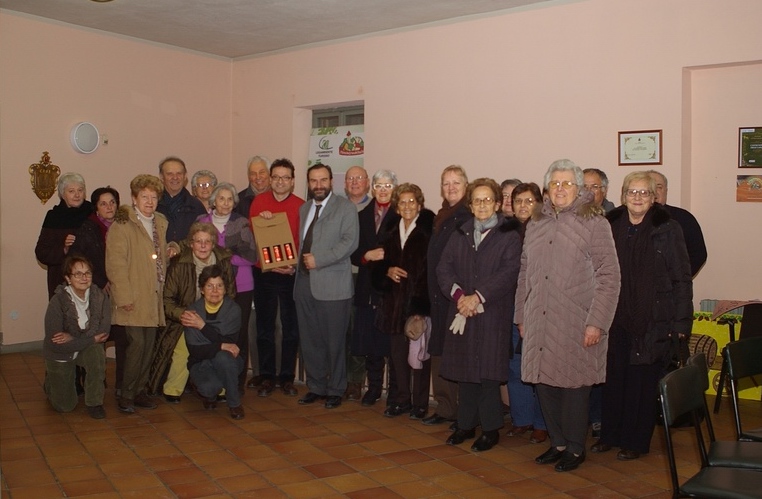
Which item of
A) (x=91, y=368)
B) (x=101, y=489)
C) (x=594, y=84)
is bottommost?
(x=101, y=489)

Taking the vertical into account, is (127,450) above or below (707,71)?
below

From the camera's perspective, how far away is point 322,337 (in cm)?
553

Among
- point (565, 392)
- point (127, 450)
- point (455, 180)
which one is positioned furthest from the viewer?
point (455, 180)

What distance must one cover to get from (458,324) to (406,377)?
0.95 metres

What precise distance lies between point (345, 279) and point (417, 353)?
30.5 inches

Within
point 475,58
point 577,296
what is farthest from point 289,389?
point 475,58

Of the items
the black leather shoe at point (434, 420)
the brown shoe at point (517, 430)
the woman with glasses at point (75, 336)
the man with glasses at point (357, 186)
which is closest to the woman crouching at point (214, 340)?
the woman with glasses at point (75, 336)

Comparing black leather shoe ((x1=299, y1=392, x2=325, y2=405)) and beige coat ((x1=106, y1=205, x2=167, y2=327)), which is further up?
beige coat ((x1=106, y1=205, x2=167, y2=327))

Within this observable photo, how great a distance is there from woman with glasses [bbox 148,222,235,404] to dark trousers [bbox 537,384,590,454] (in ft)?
7.77

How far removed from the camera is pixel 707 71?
19.4ft

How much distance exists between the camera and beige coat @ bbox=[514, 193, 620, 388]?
13.3 feet

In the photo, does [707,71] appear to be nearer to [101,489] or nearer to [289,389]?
[289,389]

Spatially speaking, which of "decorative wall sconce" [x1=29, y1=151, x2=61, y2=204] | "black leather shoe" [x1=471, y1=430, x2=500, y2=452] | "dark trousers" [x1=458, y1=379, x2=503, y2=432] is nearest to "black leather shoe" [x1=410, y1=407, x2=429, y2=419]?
"dark trousers" [x1=458, y1=379, x2=503, y2=432]

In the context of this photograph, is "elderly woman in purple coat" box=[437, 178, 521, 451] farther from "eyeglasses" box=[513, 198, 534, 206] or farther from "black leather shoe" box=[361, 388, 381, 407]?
"black leather shoe" box=[361, 388, 381, 407]
